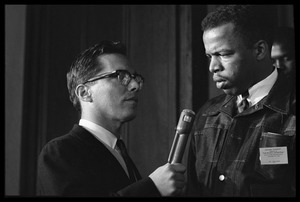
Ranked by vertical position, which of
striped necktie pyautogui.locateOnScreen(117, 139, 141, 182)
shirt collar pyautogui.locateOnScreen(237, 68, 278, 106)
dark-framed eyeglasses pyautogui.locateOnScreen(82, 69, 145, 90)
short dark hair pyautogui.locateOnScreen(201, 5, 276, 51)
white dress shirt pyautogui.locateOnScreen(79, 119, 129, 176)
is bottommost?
striped necktie pyautogui.locateOnScreen(117, 139, 141, 182)

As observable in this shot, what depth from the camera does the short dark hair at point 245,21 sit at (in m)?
1.64

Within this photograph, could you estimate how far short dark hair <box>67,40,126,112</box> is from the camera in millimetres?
1604

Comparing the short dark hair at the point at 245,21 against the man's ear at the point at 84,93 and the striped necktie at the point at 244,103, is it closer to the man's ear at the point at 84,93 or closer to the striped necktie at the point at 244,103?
the striped necktie at the point at 244,103

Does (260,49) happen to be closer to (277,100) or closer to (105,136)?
(277,100)

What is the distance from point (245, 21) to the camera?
1.66 m

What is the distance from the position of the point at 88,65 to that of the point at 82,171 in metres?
0.42

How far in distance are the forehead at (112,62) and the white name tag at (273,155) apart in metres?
0.57

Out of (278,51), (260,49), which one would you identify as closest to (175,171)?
(260,49)

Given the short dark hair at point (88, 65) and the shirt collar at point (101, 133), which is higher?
the short dark hair at point (88, 65)

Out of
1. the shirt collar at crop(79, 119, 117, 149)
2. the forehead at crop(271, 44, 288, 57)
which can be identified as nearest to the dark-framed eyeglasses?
the shirt collar at crop(79, 119, 117, 149)

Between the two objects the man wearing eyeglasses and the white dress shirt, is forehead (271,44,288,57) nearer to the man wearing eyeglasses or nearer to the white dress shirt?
the man wearing eyeglasses

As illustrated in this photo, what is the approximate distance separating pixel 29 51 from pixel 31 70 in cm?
9

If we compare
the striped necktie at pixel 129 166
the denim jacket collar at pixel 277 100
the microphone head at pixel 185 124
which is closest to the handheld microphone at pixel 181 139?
the microphone head at pixel 185 124

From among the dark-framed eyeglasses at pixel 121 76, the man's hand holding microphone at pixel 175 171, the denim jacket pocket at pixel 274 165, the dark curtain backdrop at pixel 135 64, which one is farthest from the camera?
the dark curtain backdrop at pixel 135 64
